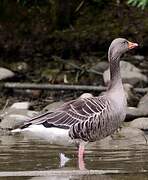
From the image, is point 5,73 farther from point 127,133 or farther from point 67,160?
point 67,160

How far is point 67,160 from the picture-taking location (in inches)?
387

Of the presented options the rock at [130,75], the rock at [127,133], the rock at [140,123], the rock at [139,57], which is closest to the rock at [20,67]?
the rock at [130,75]

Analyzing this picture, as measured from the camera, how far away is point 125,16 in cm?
1706

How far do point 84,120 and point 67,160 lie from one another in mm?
608

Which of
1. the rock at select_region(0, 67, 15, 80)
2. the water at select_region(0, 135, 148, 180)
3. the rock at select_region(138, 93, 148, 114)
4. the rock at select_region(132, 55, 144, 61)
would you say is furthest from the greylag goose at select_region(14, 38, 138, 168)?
the rock at select_region(132, 55, 144, 61)

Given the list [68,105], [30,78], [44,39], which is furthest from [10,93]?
[68,105]

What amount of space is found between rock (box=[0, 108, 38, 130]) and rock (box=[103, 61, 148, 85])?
2125 millimetres

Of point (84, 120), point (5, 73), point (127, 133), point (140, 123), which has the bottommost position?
point (5, 73)

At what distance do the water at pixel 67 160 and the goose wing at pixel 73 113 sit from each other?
495 mm

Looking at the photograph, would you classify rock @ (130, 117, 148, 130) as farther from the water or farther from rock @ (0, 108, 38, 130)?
rock @ (0, 108, 38, 130)

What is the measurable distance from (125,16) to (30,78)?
9.49 feet

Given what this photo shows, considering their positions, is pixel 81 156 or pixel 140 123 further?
pixel 140 123

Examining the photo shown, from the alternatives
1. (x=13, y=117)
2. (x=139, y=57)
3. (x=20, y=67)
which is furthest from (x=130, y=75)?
(x=13, y=117)

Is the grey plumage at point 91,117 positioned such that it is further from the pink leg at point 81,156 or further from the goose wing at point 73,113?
the pink leg at point 81,156
